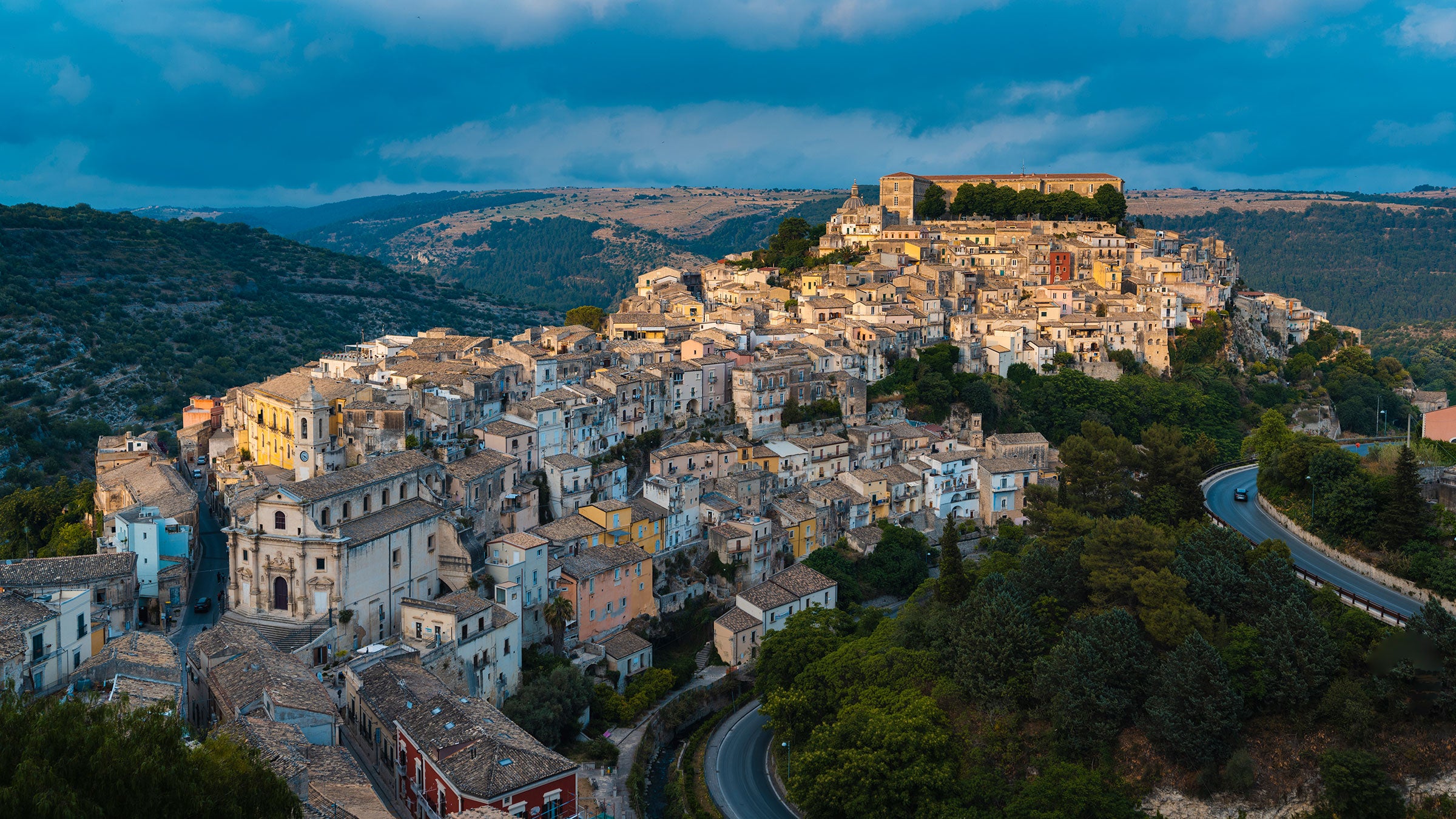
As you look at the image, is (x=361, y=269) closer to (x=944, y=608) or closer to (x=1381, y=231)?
(x=944, y=608)

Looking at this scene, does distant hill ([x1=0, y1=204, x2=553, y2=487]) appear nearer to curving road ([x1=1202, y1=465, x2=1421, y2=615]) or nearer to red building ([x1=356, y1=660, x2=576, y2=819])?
red building ([x1=356, y1=660, x2=576, y2=819])

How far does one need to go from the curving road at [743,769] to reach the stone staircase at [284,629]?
11193mm

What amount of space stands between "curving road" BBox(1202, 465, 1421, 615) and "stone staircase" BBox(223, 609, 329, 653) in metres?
26.4

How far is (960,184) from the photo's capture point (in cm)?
8881

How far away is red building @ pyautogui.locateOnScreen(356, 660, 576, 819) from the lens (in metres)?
24.4

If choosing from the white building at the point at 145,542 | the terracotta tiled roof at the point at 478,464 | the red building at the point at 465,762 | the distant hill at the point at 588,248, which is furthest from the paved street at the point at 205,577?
the distant hill at the point at 588,248

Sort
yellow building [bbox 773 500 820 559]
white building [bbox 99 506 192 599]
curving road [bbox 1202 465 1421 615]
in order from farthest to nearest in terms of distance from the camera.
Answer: yellow building [bbox 773 500 820 559], white building [bbox 99 506 192 599], curving road [bbox 1202 465 1421 615]

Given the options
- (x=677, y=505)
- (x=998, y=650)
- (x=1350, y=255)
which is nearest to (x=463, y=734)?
(x=998, y=650)

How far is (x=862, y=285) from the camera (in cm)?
6844

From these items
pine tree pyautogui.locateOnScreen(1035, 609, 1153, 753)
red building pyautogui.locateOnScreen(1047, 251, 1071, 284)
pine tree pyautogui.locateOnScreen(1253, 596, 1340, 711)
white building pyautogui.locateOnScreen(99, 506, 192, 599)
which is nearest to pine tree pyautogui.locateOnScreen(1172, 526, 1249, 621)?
pine tree pyautogui.locateOnScreen(1253, 596, 1340, 711)

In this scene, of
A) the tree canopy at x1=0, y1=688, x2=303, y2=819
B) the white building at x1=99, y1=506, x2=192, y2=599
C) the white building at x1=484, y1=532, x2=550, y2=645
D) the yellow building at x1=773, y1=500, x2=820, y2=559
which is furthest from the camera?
the yellow building at x1=773, y1=500, x2=820, y2=559

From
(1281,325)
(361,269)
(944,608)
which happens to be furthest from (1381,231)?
(944,608)

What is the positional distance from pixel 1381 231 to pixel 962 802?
16411 centimetres

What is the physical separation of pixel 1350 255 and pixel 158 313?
14580 cm
